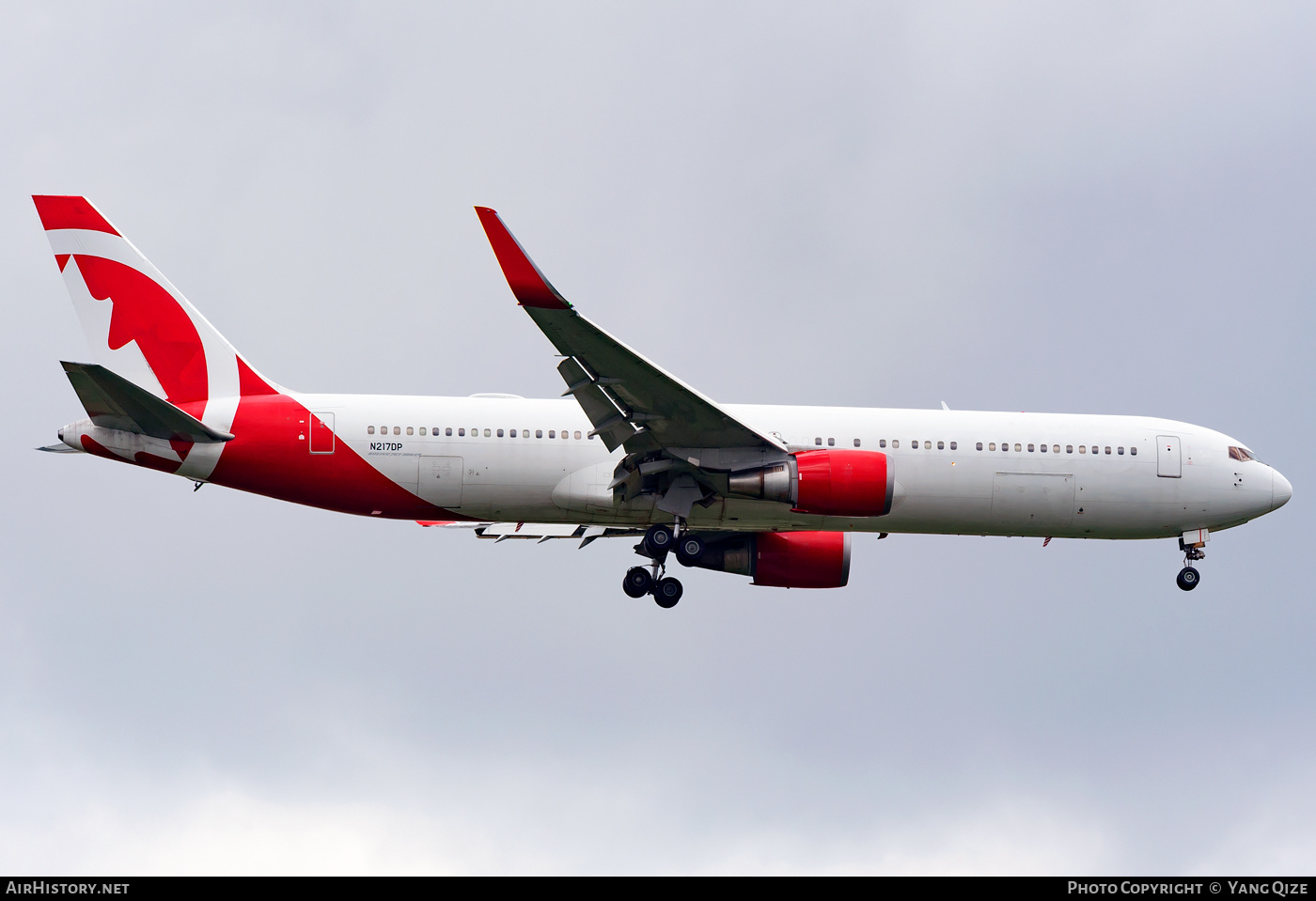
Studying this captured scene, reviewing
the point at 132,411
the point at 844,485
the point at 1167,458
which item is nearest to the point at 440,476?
the point at 132,411

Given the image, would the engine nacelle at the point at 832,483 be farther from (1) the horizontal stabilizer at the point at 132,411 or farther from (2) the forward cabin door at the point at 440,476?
(1) the horizontal stabilizer at the point at 132,411

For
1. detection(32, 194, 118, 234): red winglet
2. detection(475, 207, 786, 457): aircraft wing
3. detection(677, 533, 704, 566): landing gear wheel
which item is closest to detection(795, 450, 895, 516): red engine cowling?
detection(475, 207, 786, 457): aircraft wing

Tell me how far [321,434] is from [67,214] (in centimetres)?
745

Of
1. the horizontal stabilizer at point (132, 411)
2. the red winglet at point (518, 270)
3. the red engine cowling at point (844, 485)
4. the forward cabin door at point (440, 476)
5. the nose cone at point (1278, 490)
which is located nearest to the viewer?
the red winglet at point (518, 270)

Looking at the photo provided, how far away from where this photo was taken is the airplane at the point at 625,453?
1078 inches

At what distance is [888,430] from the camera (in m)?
29.6

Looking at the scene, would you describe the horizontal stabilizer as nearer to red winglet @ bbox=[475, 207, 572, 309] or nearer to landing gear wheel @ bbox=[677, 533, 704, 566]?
red winglet @ bbox=[475, 207, 572, 309]

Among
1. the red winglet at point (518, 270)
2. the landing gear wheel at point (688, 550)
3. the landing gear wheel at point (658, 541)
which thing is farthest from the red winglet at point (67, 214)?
the landing gear wheel at point (688, 550)

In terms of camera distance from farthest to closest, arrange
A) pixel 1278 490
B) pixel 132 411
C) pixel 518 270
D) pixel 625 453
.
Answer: pixel 1278 490 → pixel 625 453 → pixel 132 411 → pixel 518 270

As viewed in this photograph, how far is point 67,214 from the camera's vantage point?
→ 29.5 meters

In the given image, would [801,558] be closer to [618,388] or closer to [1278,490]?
[618,388]

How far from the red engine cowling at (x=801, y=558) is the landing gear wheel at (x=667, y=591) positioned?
9.37 ft
